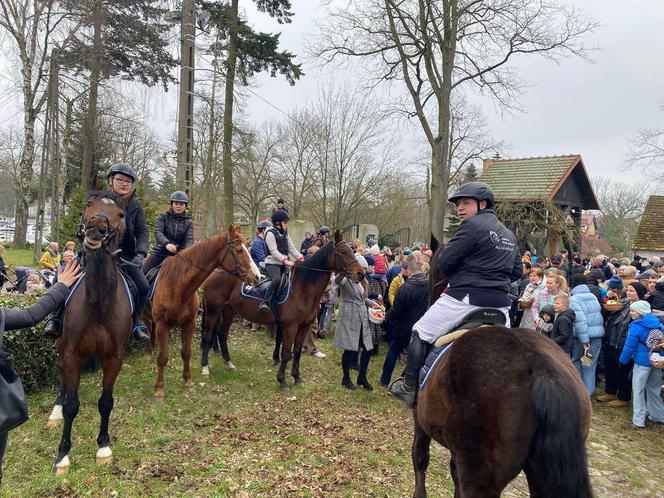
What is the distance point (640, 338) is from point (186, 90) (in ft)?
34.6

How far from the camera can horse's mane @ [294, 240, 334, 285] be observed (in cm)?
725

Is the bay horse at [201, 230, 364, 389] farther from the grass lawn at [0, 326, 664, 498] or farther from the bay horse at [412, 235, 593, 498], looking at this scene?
the bay horse at [412, 235, 593, 498]

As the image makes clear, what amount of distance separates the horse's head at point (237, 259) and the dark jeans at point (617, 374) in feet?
21.3

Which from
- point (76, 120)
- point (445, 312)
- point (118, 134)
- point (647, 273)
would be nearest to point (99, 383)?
point (445, 312)

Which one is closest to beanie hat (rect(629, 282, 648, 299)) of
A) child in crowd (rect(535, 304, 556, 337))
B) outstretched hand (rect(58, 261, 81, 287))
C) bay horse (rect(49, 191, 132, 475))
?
child in crowd (rect(535, 304, 556, 337))

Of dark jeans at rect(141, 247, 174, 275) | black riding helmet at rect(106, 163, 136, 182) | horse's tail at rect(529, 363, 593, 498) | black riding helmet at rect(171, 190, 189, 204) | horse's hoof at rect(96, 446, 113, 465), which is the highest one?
black riding helmet at rect(106, 163, 136, 182)

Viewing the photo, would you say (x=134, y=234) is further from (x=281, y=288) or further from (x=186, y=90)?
(x=186, y=90)

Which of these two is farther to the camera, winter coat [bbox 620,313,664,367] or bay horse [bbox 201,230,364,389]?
bay horse [bbox 201,230,364,389]

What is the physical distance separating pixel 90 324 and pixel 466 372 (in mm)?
3626

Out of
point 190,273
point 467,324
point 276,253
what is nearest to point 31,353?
point 190,273

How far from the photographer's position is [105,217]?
409 cm

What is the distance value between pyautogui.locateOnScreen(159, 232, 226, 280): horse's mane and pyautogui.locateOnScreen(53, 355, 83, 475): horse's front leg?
2.32 metres

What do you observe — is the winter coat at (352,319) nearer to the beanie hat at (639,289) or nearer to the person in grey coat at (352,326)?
the person in grey coat at (352,326)

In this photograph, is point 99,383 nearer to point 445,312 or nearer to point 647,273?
point 445,312
